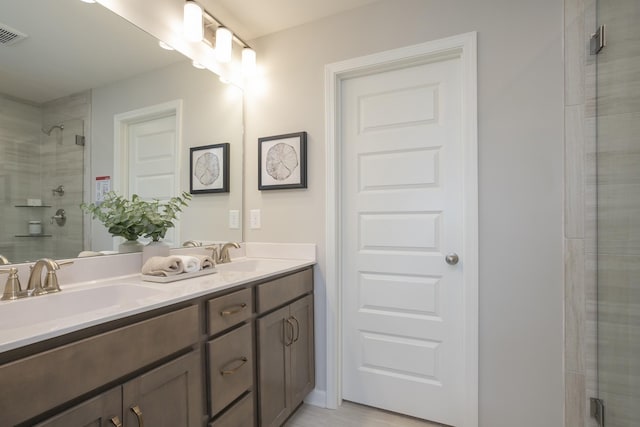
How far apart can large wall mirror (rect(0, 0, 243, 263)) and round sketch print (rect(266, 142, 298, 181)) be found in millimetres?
494

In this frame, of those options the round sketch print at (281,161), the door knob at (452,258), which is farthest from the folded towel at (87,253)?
the door knob at (452,258)

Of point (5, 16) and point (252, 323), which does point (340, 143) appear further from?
point (5, 16)

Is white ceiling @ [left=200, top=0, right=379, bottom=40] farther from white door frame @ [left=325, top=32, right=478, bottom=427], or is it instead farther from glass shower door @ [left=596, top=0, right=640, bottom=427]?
glass shower door @ [left=596, top=0, right=640, bottom=427]

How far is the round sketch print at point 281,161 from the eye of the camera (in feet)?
6.57

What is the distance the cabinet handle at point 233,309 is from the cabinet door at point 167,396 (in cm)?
17

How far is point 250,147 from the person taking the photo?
2158mm

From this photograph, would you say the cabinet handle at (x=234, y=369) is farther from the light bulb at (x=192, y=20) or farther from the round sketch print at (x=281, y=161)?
the light bulb at (x=192, y=20)

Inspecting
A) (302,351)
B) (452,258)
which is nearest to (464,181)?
(452,258)

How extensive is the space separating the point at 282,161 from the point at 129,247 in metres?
1.01

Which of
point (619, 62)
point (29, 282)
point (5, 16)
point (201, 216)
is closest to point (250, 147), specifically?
point (201, 216)

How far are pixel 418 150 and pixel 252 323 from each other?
1288 millimetres

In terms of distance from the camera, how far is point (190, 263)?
1.39 m

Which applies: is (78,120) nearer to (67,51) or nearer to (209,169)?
(67,51)

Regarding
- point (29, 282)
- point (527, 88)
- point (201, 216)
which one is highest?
point (527, 88)
